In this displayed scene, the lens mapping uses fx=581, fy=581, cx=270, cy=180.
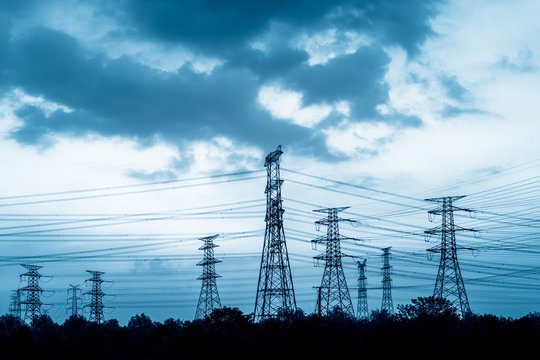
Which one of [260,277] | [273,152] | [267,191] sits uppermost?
[273,152]

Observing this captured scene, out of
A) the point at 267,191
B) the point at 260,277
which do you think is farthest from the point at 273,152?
the point at 260,277

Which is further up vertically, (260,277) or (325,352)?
(260,277)

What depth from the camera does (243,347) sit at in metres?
46.0

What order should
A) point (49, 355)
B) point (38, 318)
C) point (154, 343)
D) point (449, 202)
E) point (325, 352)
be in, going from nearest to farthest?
1. point (325, 352)
2. point (49, 355)
3. point (154, 343)
4. point (449, 202)
5. point (38, 318)

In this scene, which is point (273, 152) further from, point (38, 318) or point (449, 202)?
point (38, 318)

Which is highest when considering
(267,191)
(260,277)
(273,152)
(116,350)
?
(273,152)

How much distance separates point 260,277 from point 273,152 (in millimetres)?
12249

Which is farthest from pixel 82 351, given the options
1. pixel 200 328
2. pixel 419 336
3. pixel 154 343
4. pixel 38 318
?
pixel 38 318

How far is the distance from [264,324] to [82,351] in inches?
630

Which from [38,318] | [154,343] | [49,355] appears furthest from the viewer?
[38,318]

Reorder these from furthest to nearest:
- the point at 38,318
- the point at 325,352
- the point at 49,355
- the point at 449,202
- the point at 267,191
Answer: the point at 38,318
the point at 449,202
the point at 267,191
the point at 49,355
the point at 325,352

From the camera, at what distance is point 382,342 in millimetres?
44938

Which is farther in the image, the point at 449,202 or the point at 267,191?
the point at 449,202

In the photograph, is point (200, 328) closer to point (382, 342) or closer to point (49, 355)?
point (49, 355)
